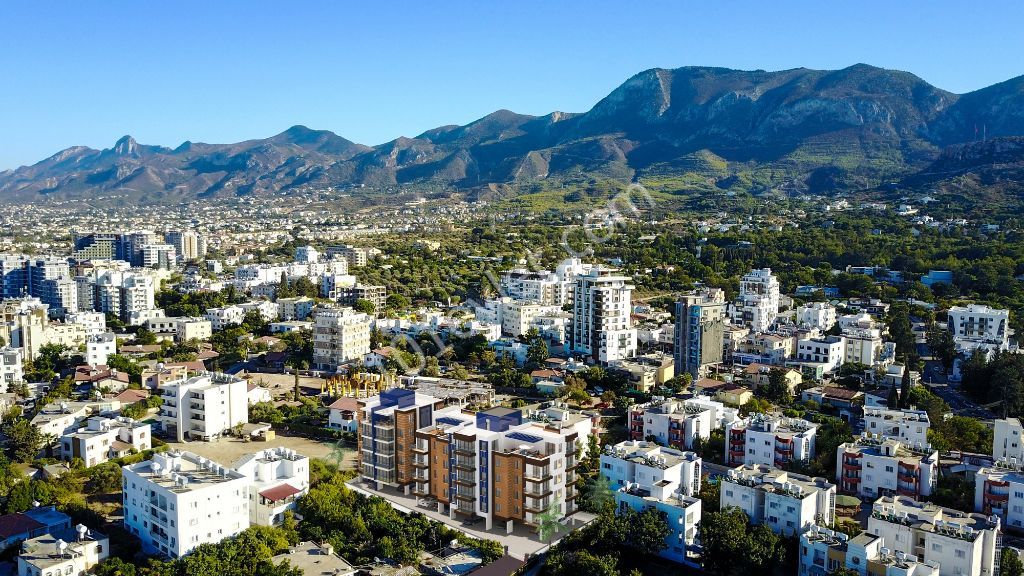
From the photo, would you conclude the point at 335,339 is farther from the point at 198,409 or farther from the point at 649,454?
the point at 649,454

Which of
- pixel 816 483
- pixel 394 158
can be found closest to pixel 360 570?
pixel 816 483

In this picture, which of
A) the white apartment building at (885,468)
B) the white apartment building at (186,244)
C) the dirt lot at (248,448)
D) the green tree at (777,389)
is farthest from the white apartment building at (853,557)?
the white apartment building at (186,244)

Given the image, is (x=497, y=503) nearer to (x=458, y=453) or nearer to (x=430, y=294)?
(x=458, y=453)

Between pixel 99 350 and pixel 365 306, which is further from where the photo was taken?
pixel 365 306

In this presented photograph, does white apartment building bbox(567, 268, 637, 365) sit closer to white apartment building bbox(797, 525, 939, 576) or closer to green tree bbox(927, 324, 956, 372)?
green tree bbox(927, 324, 956, 372)

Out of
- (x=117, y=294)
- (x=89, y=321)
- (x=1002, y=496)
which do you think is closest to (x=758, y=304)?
(x=1002, y=496)

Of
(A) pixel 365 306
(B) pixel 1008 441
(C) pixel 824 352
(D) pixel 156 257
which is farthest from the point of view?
(D) pixel 156 257
